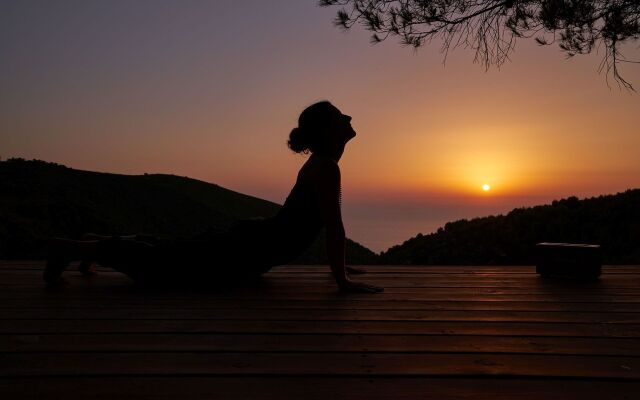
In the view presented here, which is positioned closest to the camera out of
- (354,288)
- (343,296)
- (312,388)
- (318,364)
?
(312,388)

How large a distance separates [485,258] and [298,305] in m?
4.45

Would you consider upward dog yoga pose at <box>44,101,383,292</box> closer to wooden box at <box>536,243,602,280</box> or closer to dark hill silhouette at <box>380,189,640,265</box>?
wooden box at <box>536,243,602,280</box>

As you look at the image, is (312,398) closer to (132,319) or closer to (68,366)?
(68,366)

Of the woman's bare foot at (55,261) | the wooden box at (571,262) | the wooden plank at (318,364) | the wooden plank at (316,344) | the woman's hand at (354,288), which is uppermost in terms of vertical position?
the wooden box at (571,262)

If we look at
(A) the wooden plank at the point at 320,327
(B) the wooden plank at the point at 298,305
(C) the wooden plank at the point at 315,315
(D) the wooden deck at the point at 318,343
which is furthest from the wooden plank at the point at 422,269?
(A) the wooden plank at the point at 320,327

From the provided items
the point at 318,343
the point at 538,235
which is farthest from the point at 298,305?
the point at 538,235

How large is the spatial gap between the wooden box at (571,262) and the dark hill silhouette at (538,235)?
247cm

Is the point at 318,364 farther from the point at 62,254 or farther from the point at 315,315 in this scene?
the point at 62,254

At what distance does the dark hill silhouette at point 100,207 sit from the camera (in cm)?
796

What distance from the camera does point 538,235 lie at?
6934 millimetres

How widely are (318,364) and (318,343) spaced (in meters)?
0.25

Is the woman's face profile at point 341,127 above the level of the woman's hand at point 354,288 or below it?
above

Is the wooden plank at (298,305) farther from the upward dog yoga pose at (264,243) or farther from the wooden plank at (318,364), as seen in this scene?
the wooden plank at (318,364)

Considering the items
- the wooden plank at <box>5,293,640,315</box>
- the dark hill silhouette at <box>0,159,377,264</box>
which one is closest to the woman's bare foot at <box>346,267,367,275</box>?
the wooden plank at <box>5,293,640,315</box>
